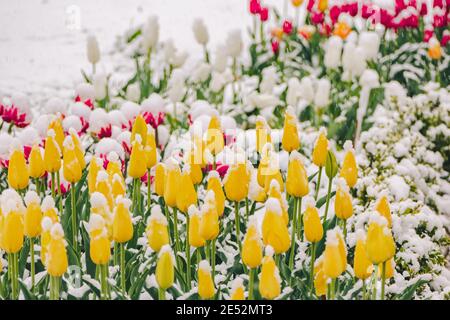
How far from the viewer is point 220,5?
3.98m

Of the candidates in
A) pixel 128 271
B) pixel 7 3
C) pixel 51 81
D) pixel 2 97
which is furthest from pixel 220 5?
pixel 128 271

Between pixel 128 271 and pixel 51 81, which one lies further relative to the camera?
pixel 51 81

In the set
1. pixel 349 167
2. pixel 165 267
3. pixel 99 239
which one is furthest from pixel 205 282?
pixel 349 167

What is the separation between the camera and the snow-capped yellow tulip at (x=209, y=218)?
122 cm

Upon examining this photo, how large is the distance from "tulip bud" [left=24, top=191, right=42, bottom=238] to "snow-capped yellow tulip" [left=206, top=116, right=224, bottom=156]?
16.8 inches

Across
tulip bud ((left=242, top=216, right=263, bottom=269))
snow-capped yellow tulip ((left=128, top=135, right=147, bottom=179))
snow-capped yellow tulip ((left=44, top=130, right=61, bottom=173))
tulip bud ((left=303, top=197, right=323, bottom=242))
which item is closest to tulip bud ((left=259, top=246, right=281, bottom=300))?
tulip bud ((left=242, top=216, right=263, bottom=269))

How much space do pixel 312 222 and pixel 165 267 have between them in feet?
0.85

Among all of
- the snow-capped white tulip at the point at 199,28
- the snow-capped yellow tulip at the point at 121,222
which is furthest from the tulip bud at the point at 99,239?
the snow-capped white tulip at the point at 199,28

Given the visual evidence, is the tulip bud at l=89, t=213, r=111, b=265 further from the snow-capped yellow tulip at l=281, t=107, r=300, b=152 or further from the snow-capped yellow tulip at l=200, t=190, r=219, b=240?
the snow-capped yellow tulip at l=281, t=107, r=300, b=152

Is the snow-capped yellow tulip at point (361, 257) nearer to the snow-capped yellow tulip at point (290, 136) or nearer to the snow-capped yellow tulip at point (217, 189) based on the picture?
the snow-capped yellow tulip at point (217, 189)

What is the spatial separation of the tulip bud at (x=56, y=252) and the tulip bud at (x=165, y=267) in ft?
0.46

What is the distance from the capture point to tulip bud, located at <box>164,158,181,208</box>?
1312mm
